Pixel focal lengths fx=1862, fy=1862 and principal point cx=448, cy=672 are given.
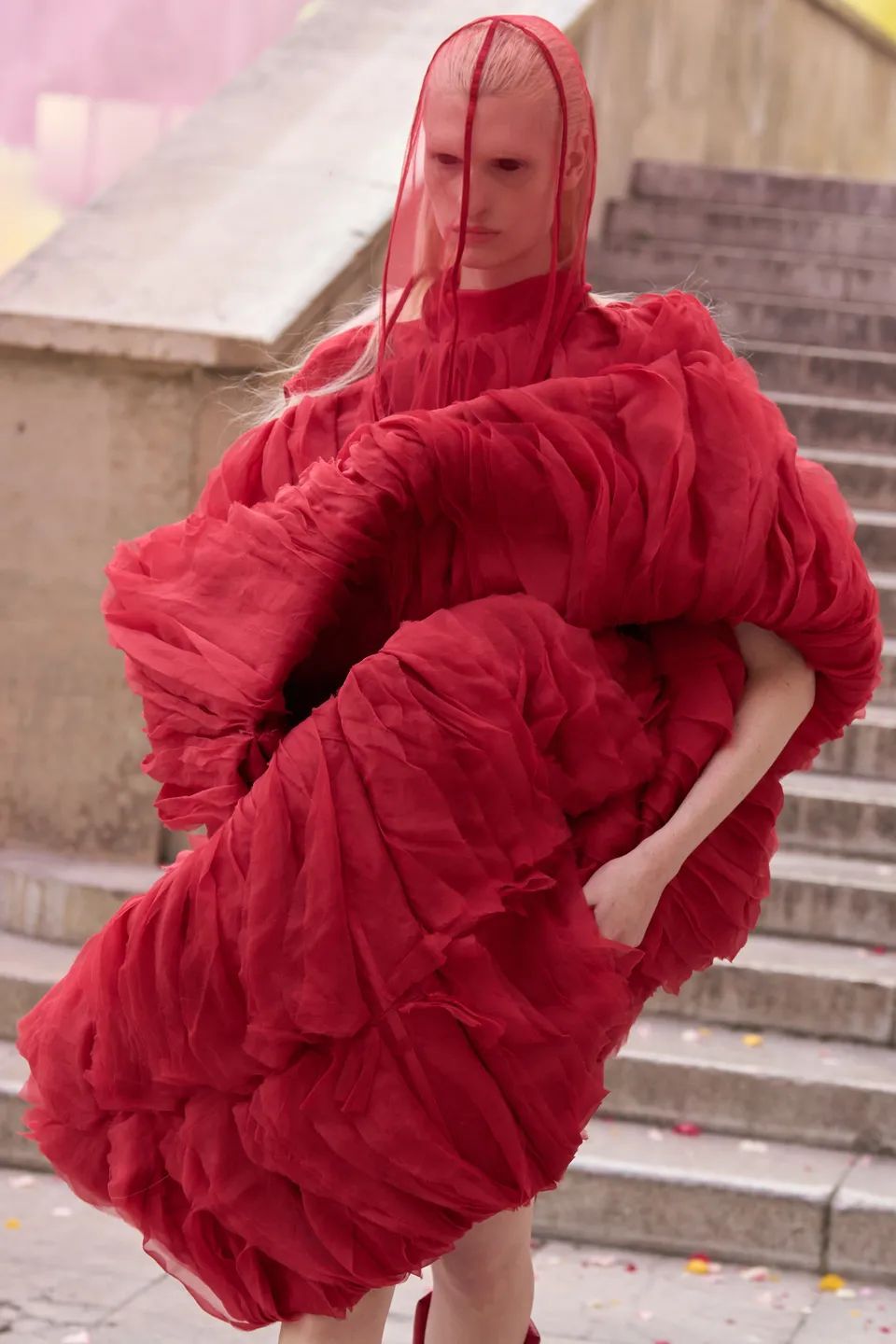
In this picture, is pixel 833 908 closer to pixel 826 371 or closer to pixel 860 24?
pixel 826 371

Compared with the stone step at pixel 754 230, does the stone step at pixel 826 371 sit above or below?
below

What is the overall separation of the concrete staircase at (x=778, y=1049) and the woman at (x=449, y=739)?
0.74m

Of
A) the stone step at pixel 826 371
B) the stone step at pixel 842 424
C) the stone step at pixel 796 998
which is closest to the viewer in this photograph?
the stone step at pixel 796 998

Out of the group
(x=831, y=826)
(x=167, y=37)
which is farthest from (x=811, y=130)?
(x=831, y=826)

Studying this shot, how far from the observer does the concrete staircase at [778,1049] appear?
3.55 m

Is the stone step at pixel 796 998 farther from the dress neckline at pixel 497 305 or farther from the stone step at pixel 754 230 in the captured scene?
the stone step at pixel 754 230

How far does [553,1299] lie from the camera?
11.0 feet

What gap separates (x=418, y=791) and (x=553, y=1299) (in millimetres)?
1792

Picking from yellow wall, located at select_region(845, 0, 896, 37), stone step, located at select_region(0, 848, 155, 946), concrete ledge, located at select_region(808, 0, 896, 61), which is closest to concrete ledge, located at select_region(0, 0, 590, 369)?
stone step, located at select_region(0, 848, 155, 946)

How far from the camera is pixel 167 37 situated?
24.7 feet

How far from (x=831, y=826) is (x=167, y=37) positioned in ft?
15.2

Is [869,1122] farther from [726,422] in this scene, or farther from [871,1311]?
[726,422]

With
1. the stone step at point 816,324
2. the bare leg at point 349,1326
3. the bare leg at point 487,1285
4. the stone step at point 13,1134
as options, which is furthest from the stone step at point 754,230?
the bare leg at point 349,1326

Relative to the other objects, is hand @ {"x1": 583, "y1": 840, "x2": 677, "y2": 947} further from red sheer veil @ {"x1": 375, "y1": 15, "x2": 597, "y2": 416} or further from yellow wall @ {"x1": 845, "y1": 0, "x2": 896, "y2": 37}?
yellow wall @ {"x1": 845, "y1": 0, "x2": 896, "y2": 37}
